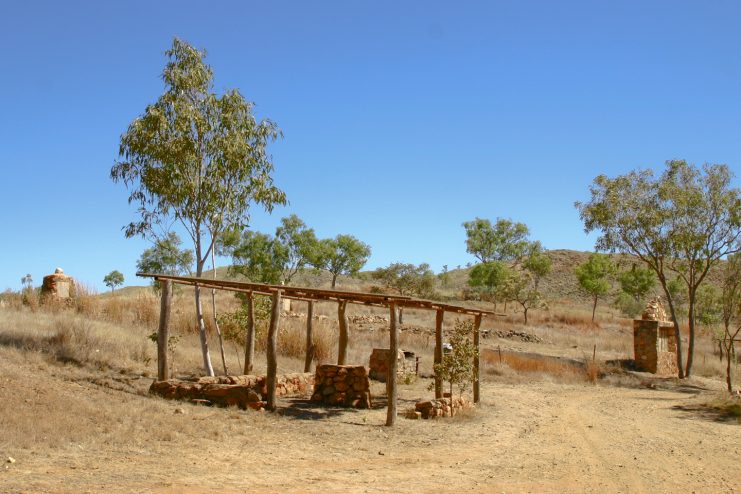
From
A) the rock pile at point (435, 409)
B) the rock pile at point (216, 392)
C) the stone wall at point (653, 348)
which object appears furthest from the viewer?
the stone wall at point (653, 348)

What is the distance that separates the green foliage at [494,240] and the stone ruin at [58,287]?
160ft

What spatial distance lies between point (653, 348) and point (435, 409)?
14.9 metres

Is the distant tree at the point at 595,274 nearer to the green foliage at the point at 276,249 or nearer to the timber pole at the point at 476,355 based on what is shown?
the green foliage at the point at 276,249

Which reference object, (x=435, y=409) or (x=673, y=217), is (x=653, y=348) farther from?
(x=435, y=409)

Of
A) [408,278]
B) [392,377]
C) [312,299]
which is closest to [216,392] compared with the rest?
[392,377]

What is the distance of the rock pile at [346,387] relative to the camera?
568 inches

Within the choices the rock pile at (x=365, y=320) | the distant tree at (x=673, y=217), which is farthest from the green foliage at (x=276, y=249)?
the distant tree at (x=673, y=217)

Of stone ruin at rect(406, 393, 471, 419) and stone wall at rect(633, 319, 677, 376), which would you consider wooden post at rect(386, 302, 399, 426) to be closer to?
stone ruin at rect(406, 393, 471, 419)

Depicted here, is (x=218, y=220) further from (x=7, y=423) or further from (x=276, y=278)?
(x=276, y=278)

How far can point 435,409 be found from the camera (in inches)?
528

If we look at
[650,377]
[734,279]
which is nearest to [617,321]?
[650,377]

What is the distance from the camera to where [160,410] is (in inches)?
454

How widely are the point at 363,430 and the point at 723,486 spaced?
5.59 metres

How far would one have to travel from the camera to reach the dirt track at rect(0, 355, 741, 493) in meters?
8.01
